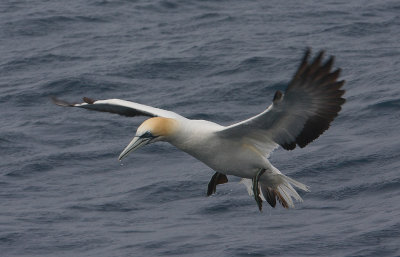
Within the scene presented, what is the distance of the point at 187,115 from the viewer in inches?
580

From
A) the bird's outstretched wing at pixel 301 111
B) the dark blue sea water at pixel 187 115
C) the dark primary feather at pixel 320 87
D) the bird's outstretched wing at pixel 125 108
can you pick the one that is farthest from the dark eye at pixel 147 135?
the dark blue sea water at pixel 187 115

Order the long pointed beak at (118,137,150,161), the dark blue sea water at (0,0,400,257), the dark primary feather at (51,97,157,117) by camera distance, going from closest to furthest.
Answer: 1. the long pointed beak at (118,137,150,161)
2. the dark primary feather at (51,97,157,117)
3. the dark blue sea water at (0,0,400,257)

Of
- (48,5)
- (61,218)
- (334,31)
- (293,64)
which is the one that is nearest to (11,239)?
(61,218)

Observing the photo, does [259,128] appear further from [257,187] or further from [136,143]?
[136,143]

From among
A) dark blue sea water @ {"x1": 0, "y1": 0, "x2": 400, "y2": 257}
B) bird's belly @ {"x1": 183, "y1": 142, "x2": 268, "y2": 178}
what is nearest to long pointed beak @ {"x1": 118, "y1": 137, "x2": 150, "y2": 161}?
bird's belly @ {"x1": 183, "y1": 142, "x2": 268, "y2": 178}

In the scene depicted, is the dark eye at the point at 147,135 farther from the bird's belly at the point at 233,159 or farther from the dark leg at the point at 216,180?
the dark leg at the point at 216,180

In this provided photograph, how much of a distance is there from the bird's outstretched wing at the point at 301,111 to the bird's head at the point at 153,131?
1.54 ft

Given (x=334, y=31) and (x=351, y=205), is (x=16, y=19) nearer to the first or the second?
(x=334, y=31)

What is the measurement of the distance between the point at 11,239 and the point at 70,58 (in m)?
6.96

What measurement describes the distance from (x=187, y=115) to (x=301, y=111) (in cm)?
602

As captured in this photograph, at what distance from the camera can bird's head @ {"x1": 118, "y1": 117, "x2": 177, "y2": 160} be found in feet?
29.8

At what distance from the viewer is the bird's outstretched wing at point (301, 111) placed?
27.5 ft

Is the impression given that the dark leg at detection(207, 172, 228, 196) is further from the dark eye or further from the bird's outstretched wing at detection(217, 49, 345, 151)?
the dark eye

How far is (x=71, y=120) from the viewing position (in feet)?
49.4
